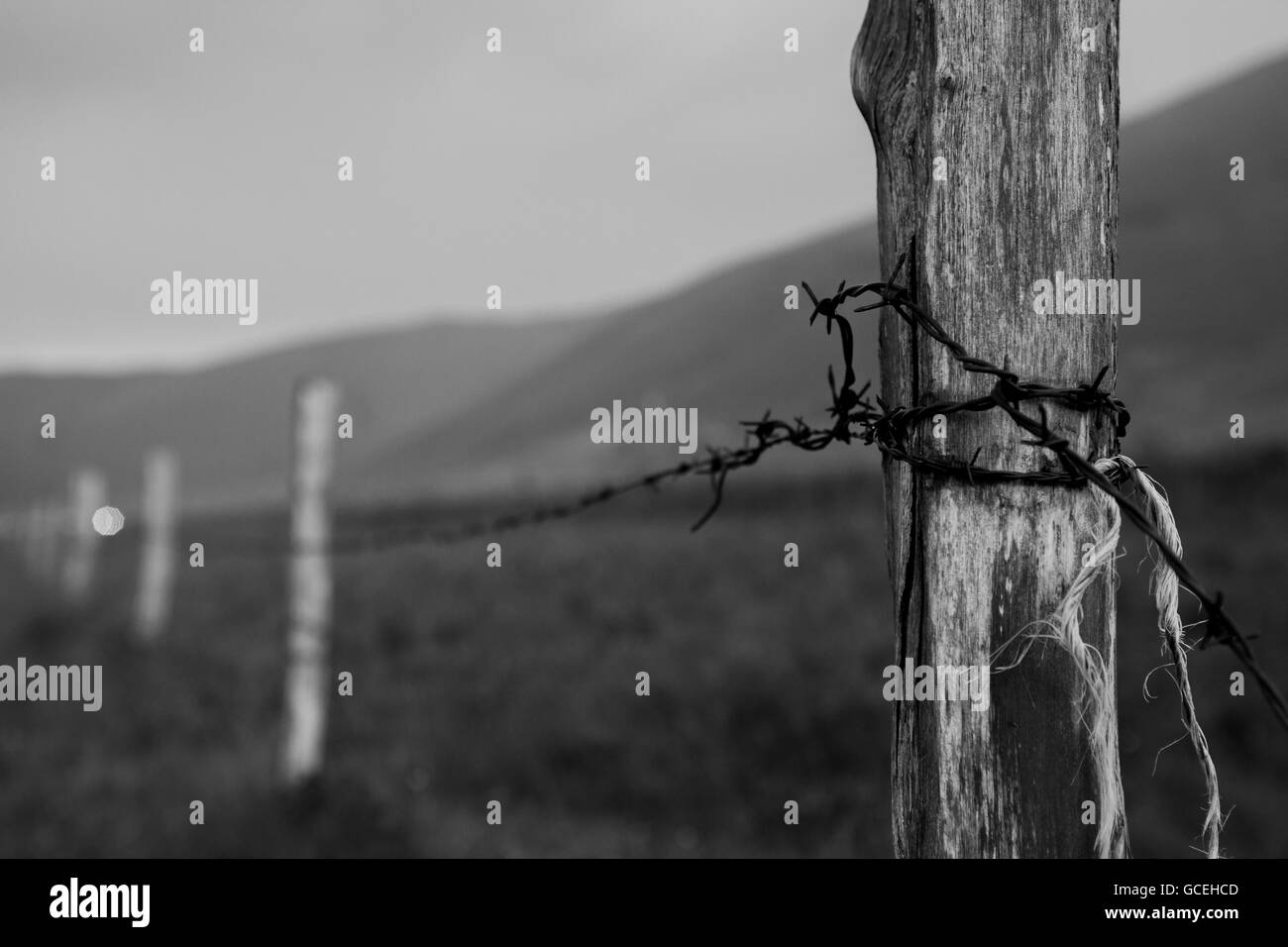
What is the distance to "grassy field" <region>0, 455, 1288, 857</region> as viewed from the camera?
618 cm

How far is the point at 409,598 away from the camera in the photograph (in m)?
11.8

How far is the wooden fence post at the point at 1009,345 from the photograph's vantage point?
4.77 ft

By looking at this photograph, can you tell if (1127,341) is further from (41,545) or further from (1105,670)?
(1105,670)

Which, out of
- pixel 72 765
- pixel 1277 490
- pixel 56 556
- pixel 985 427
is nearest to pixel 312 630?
pixel 72 765

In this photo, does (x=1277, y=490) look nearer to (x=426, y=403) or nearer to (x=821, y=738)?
(x=821, y=738)

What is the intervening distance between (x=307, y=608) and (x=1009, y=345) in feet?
18.0

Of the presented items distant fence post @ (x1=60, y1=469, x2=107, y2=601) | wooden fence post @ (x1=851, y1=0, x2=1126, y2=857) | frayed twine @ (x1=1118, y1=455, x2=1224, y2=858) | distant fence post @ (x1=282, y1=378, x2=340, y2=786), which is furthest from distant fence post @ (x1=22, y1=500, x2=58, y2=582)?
frayed twine @ (x1=1118, y1=455, x2=1224, y2=858)

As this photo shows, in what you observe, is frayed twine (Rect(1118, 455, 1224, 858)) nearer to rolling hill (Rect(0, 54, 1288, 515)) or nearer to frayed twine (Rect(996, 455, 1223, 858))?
frayed twine (Rect(996, 455, 1223, 858))

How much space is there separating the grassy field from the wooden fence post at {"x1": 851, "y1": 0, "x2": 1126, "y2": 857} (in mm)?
3458

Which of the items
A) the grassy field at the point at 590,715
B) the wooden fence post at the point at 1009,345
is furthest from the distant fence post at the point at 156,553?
the wooden fence post at the point at 1009,345

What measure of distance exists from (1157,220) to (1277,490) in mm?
26808

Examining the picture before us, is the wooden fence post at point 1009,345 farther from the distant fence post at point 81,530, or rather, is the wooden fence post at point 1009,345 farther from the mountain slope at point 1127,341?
the distant fence post at point 81,530

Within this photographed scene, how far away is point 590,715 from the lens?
26.0ft

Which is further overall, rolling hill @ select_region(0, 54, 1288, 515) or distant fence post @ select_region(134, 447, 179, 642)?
rolling hill @ select_region(0, 54, 1288, 515)
